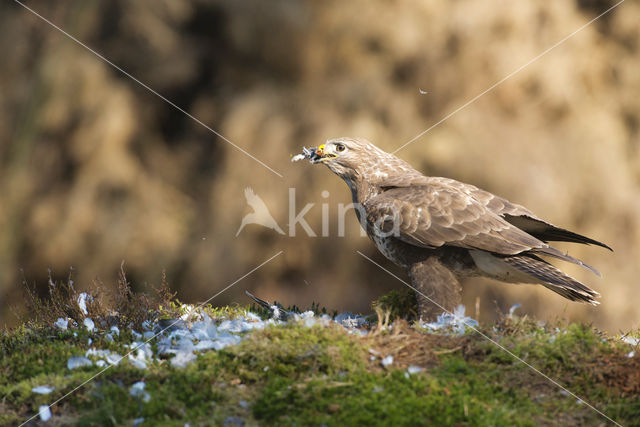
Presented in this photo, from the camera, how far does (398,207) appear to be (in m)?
5.57

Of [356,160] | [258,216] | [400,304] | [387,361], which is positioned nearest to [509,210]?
[400,304]

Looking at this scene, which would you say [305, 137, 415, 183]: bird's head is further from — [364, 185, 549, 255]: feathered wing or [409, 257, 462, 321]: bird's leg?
[409, 257, 462, 321]: bird's leg

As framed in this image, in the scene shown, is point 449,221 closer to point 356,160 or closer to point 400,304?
point 400,304

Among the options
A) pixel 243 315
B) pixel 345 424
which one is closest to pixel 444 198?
pixel 243 315

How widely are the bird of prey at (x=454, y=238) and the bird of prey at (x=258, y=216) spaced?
2298mm

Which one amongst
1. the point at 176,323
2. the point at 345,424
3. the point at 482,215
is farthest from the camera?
the point at 482,215

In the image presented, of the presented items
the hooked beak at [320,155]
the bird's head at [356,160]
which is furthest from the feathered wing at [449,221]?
the hooked beak at [320,155]

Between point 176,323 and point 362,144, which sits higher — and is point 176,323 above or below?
below

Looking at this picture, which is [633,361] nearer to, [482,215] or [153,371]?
[482,215]

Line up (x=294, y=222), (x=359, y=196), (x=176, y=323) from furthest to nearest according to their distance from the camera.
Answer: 1. (x=294, y=222)
2. (x=359, y=196)
3. (x=176, y=323)

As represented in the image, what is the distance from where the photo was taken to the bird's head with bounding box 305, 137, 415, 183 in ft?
20.5

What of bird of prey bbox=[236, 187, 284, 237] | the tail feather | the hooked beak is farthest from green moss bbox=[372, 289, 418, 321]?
bird of prey bbox=[236, 187, 284, 237]

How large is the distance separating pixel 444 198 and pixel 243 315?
211 cm

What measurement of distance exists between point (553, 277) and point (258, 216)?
163 inches
